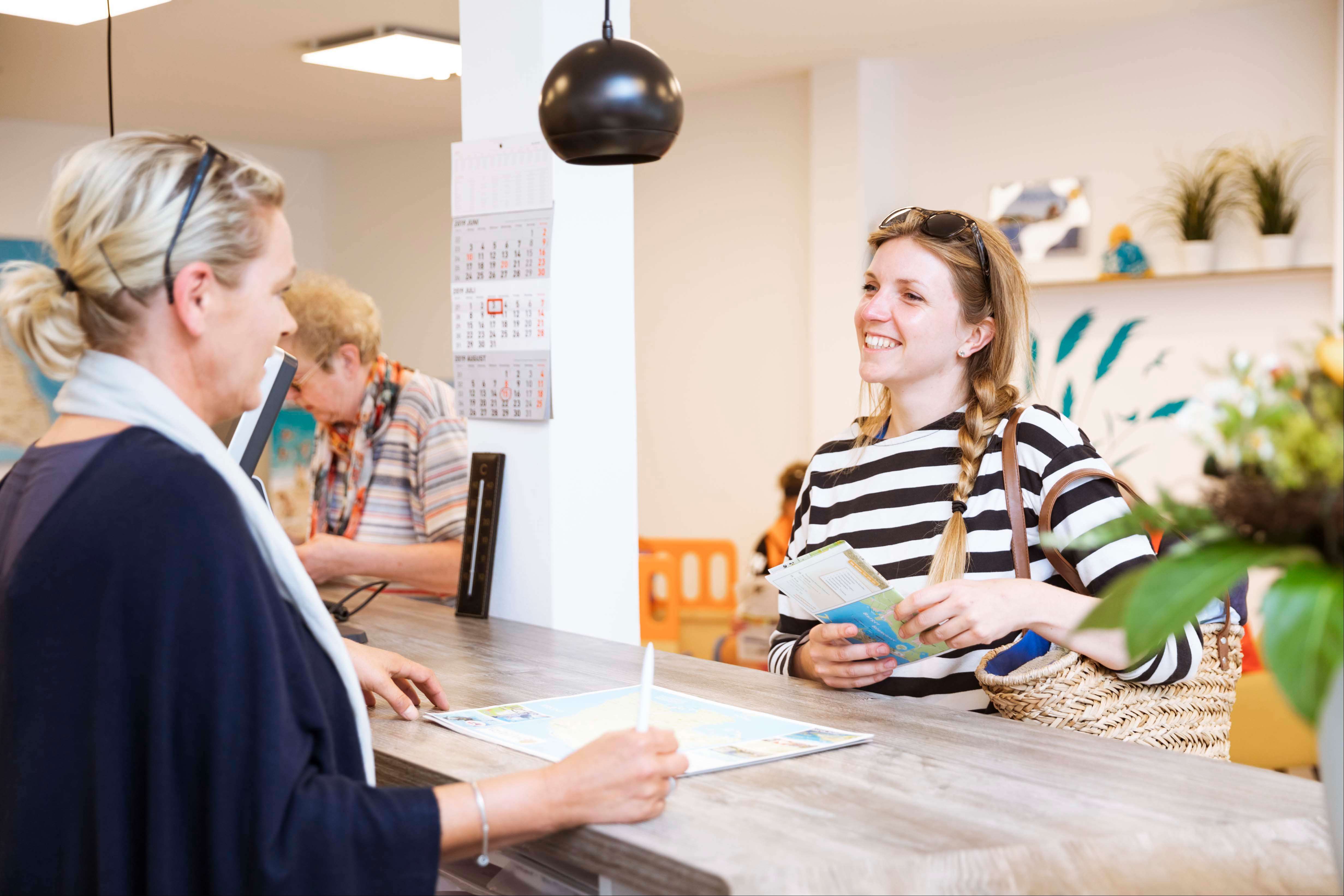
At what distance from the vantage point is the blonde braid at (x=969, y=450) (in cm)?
176

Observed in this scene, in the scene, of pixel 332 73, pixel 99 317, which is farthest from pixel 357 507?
pixel 332 73

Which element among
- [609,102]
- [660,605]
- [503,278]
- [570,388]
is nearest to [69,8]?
[503,278]

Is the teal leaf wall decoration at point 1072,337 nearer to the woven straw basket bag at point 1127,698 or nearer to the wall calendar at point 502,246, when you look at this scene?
the wall calendar at point 502,246

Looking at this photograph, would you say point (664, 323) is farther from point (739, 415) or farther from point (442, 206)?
point (442, 206)

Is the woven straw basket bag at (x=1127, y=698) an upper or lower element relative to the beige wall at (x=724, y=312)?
lower

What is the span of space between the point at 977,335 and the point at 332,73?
14.4 ft

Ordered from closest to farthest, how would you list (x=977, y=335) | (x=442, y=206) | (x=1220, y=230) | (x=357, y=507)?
(x=977, y=335)
(x=357, y=507)
(x=1220, y=230)
(x=442, y=206)

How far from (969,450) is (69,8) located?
12.2 ft

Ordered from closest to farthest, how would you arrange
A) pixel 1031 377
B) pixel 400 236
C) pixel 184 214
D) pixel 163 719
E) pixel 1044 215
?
pixel 163 719 → pixel 184 214 → pixel 1031 377 → pixel 1044 215 → pixel 400 236

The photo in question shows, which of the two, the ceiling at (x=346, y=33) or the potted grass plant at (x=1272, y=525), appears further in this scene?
the ceiling at (x=346, y=33)

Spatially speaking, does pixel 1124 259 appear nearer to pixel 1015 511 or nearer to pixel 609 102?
pixel 1015 511

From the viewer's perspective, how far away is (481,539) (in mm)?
2473

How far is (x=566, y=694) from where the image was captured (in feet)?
5.75

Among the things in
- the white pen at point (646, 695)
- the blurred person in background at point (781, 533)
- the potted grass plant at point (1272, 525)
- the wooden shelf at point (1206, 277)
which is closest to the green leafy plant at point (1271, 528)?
the potted grass plant at point (1272, 525)
